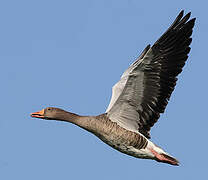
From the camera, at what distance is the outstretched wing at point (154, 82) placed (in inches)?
583

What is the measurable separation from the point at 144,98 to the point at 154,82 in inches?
20.2

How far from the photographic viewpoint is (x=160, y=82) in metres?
15.1

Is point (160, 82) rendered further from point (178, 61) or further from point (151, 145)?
point (151, 145)

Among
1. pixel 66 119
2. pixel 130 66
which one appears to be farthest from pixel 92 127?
pixel 130 66

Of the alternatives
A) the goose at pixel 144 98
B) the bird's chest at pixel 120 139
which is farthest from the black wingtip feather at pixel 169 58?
the bird's chest at pixel 120 139

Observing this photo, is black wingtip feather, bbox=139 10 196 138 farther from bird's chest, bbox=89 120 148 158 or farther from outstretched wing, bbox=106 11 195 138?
bird's chest, bbox=89 120 148 158

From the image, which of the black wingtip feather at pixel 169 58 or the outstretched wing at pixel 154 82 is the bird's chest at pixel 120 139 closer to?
the outstretched wing at pixel 154 82

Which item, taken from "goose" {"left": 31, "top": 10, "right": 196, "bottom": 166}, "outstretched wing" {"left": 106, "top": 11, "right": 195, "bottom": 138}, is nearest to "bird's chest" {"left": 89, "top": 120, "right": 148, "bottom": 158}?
"goose" {"left": 31, "top": 10, "right": 196, "bottom": 166}

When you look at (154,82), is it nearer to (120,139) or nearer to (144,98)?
(144,98)

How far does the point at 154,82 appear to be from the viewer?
15.0 meters

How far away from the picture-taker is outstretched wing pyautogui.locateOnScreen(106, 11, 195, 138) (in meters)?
14.8

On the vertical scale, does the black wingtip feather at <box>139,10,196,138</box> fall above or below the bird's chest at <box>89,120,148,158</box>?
above

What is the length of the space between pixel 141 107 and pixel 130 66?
1.16 m

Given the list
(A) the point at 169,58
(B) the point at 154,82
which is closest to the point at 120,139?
(B) the point at 154,82
